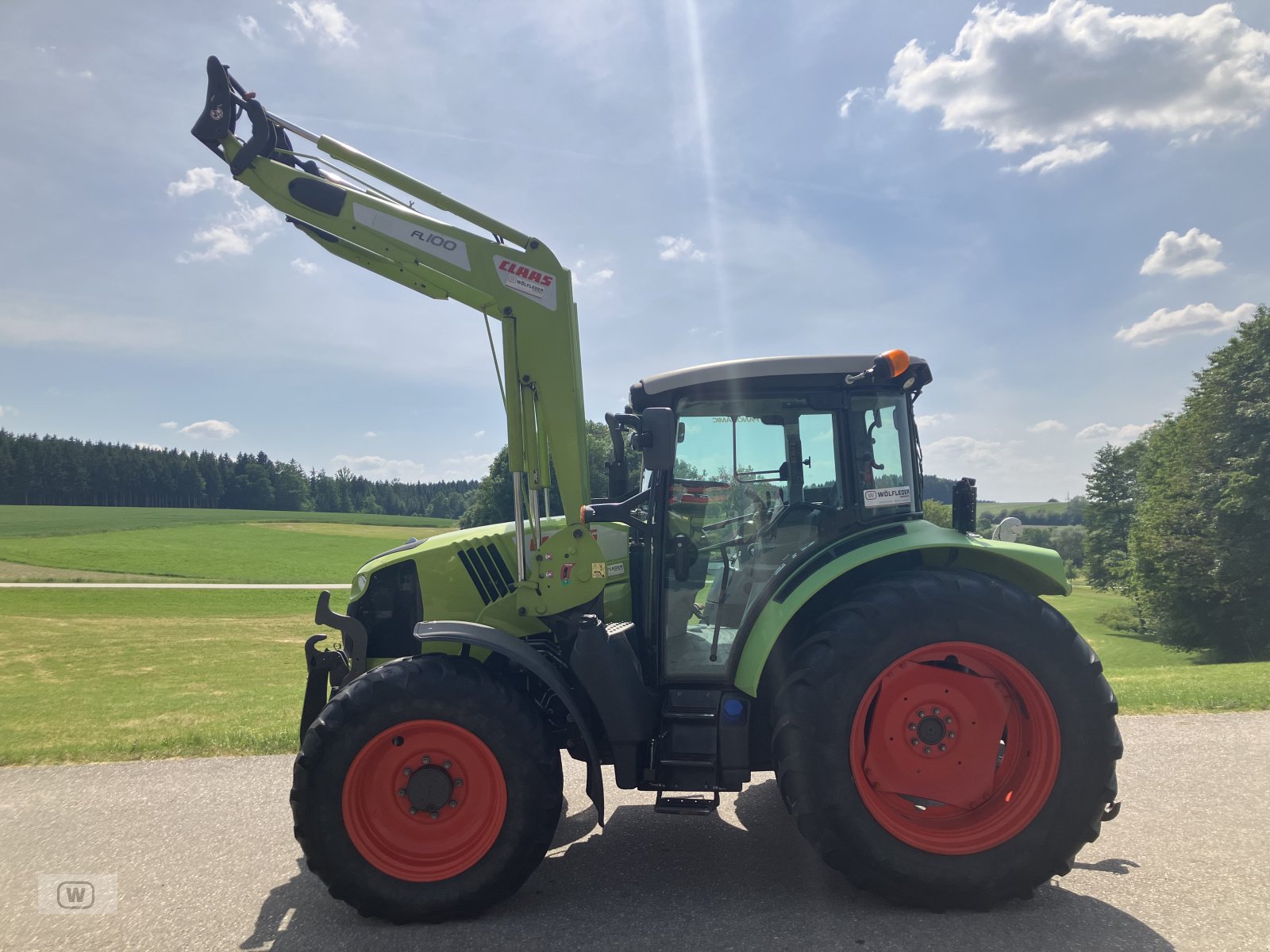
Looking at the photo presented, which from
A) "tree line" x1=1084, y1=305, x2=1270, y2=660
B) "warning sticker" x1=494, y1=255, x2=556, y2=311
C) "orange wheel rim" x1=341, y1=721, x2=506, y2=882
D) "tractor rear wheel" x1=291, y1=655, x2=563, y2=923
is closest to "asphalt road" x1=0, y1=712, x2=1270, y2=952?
"tractor rear wheel" x1=291, y1=655, x2=563, y2=923

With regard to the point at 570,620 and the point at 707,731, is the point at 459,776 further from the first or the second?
the point at 707,731

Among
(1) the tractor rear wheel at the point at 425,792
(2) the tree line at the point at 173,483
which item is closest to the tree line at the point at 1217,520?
(1) the tractor rear wheel at the point at 425,792

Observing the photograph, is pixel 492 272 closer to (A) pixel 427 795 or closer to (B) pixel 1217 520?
(A) pixel 427 795

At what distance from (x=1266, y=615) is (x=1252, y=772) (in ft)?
79.3

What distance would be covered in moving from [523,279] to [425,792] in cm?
251

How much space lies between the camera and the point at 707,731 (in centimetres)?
350

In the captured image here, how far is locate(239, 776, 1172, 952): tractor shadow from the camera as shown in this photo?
2.92 meters

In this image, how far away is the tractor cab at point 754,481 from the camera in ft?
12.1

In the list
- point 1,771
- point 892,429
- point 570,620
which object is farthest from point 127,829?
point 892,429

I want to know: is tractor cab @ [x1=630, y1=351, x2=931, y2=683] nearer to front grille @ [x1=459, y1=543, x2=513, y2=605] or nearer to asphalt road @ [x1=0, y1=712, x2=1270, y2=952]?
front grille @ [x1=459, y1=543, x2=513, y2=605]

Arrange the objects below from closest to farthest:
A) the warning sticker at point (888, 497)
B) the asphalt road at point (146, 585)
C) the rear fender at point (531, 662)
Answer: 1. the rear fender at point (531, 662)
2. the warning sticker at point (888, 497)
3. the asphalt road at point (146, 585)

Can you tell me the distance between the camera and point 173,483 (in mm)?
92750

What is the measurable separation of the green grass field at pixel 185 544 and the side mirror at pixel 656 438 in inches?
1435

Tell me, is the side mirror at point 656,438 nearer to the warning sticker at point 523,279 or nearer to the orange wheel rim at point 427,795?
the warning sticker at point 523,279
